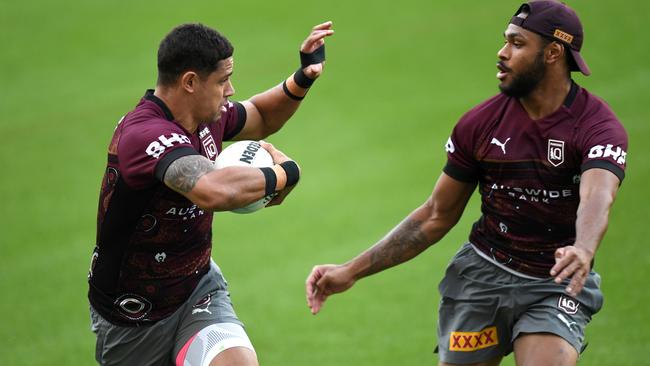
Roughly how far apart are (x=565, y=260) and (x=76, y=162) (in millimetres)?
11582

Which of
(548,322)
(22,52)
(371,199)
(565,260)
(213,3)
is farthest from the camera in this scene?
(213,3)

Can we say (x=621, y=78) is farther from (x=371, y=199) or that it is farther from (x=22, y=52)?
(x=22, y=52)

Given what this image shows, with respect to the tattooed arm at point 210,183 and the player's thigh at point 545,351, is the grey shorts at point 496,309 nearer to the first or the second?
the player's thigh at point 545,351

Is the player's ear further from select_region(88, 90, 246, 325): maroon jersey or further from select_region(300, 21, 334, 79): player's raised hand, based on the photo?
select_region(300, 21, 334, 79): player's raised hand

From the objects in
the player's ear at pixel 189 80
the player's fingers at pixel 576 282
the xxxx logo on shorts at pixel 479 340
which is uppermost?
the player's ear at pixel 189 80

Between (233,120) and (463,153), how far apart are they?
1.66 meters

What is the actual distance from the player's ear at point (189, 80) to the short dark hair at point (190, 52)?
26mm

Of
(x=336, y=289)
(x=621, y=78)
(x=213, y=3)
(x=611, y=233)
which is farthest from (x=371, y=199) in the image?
(x=213, y=3)

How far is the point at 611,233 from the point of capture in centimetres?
1220

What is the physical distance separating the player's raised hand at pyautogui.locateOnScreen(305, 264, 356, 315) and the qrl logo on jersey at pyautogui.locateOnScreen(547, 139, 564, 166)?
1.59 m

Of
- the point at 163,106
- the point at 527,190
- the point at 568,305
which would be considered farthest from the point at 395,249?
the point at 163,106

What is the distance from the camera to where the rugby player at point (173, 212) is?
18.9 feet

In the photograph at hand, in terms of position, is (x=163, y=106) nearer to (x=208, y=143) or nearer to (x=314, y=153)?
(x=208, y=143)

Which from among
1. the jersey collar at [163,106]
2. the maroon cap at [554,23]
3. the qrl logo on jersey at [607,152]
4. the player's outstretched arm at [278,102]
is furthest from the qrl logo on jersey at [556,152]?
the jersey collar at [163,106]
